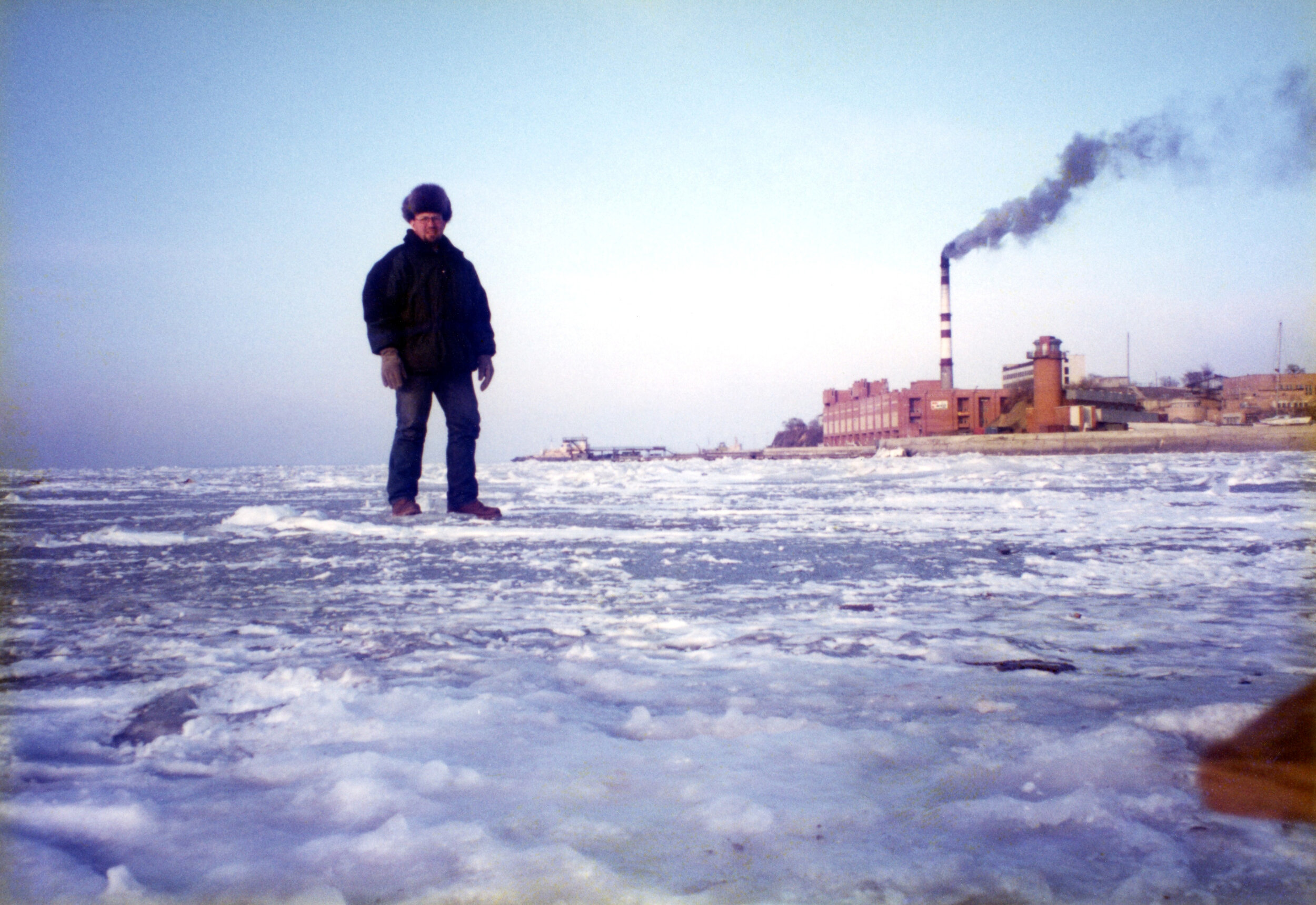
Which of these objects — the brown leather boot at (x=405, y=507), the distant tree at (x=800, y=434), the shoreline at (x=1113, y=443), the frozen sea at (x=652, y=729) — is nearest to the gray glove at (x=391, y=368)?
the brown leather boot at (x=405, y=507)

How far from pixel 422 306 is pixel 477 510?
1.03 metres

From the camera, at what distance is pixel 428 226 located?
12.0 ft

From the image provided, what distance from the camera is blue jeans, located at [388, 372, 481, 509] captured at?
3.71m

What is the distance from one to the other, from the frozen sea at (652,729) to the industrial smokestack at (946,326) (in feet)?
135

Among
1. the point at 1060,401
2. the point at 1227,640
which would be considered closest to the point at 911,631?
the point at 1227,640

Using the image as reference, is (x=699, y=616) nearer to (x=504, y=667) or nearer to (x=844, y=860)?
(x=504, y=667)

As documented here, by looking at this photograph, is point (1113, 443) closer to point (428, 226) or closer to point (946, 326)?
point (946, 326)

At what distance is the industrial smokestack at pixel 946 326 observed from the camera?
40.2m

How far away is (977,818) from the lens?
2.07ft

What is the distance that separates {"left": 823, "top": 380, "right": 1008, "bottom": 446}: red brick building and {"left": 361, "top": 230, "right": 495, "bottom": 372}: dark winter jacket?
149 feet

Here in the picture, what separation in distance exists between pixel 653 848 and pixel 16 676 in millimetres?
1023

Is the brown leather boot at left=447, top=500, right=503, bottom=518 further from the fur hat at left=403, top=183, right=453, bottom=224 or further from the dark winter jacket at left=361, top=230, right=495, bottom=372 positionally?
the fur hat at left=403, top=183, right=453, bottom=224

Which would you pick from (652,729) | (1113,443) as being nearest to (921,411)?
(1113,443)

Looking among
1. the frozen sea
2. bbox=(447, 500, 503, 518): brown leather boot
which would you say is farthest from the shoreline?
the frozen sea
